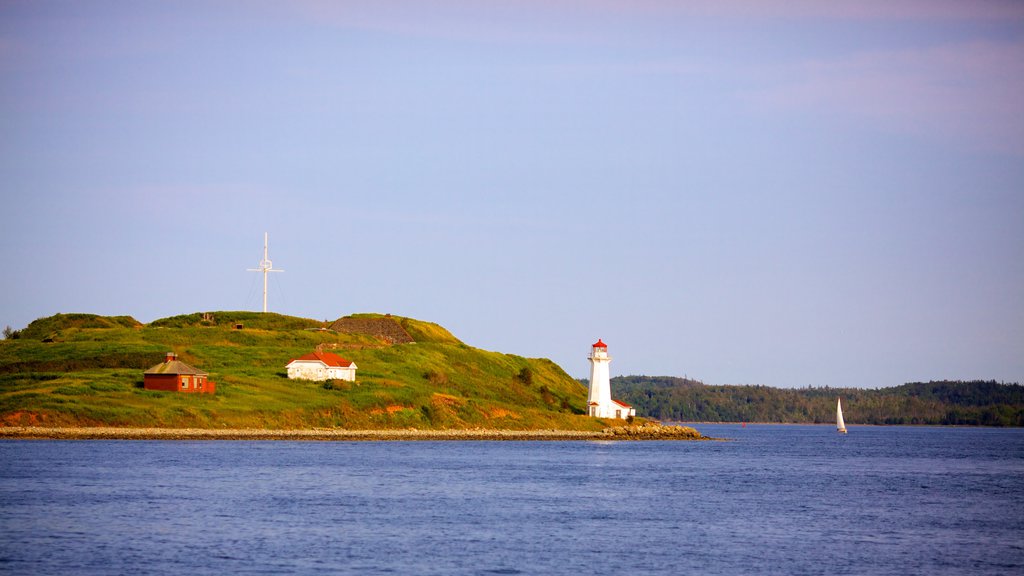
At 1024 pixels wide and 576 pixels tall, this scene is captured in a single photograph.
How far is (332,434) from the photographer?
113m

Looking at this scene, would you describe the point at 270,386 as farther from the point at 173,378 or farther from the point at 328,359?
the point at 173,378

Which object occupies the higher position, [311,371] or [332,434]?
[311,371]

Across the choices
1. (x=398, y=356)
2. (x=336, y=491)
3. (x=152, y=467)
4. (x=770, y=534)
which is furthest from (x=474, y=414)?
(x=770, y=534)

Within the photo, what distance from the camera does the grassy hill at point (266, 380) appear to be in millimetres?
106875

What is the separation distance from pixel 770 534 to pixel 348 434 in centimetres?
6993

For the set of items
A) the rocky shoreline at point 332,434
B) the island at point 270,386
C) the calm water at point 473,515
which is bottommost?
the calm water at point 473,515

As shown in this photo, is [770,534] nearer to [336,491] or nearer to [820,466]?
[336,491]

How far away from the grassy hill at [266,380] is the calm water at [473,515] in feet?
46.7

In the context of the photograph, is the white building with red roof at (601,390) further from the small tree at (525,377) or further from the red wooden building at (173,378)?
the red wooden building at (173,378)

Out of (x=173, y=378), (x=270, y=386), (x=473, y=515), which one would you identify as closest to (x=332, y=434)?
(x=270, y=386)

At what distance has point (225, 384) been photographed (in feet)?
391

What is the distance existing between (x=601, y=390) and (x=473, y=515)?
9207 centimetres

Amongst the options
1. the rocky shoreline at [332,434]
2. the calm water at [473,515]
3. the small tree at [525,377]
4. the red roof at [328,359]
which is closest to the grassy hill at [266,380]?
the small tree at [525,377]

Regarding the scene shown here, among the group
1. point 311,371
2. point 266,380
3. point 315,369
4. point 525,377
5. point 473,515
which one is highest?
point 525,377
